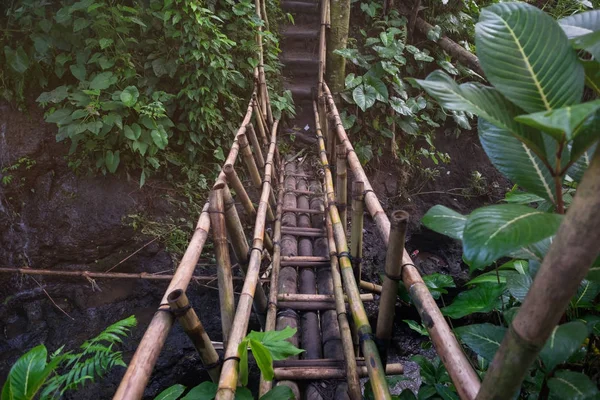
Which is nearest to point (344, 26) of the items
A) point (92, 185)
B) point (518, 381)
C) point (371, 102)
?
point (371, 102)

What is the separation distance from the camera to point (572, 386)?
2.60 ft

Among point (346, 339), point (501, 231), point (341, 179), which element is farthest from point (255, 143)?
point (501, 231)

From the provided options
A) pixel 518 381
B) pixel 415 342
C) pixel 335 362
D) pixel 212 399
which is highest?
pixel 518 381

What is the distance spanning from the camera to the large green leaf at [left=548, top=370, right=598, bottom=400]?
0.77 meters

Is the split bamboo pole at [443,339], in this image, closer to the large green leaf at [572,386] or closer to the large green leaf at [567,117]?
the large green leaf at [572,386]

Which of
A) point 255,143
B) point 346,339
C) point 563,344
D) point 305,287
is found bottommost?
point 305,287

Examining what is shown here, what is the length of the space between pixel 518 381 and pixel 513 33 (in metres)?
0.61

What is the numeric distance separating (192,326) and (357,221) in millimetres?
1132

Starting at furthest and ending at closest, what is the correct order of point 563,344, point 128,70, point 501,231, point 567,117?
point 128,70, point 563,344, point 501,231, point 567,117

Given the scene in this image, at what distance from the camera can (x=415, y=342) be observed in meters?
3.69

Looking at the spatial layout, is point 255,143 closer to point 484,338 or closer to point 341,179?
point 341,179

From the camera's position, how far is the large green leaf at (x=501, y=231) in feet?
1.90

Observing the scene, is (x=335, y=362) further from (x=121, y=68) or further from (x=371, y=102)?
(x=371, y=102)

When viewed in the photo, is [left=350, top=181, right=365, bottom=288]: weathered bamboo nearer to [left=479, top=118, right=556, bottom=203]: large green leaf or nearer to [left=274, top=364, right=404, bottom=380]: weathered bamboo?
[left=274, top=364, right=404, bottom=380]: weathered bamboo
